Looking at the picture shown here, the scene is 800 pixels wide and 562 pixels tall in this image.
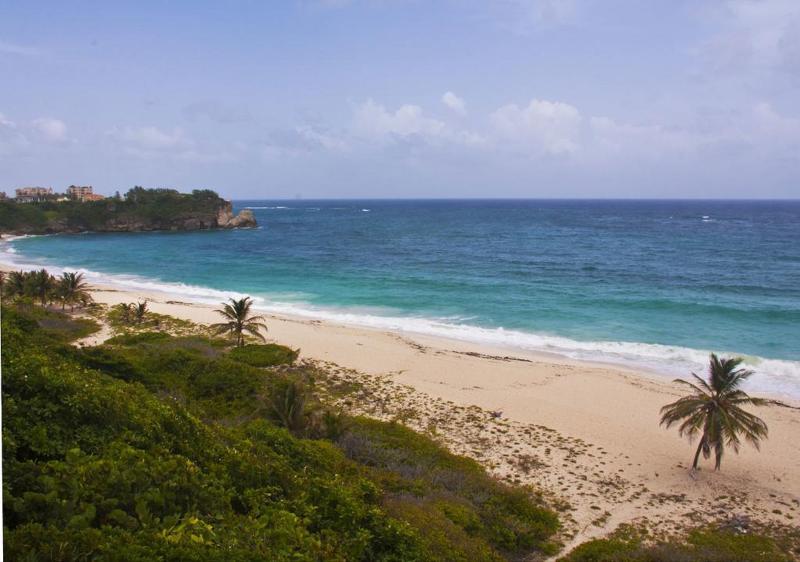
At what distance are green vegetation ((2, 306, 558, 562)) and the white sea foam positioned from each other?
15.6 meters

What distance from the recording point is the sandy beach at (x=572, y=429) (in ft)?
47.0

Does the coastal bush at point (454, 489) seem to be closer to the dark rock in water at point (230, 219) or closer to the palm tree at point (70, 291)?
the palm tree at point (70, 291)

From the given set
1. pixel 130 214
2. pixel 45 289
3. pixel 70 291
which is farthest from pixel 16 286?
pixel 130 214

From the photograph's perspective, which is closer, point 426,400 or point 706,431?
point 706,431

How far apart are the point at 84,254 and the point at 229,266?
82.4ft

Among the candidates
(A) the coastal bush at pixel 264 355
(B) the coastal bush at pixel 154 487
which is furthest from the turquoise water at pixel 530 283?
(B) the coastal bush at pixel 154 487

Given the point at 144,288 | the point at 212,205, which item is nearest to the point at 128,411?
the point at 144,288

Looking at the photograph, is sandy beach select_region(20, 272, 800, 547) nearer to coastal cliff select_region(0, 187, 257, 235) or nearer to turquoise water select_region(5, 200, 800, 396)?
turquoise water select_region(5, 200, 800, 396)

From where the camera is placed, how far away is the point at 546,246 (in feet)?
247

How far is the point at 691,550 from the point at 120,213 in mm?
115308

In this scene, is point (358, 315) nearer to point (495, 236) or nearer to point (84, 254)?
point (84, 254)

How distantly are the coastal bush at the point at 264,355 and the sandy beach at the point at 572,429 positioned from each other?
1188 millimetres

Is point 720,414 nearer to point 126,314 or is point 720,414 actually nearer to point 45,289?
point 126,314

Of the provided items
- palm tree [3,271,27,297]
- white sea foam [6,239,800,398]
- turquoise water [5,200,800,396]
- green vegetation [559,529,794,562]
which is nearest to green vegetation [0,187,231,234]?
turquoise water [5,200,800,396]
